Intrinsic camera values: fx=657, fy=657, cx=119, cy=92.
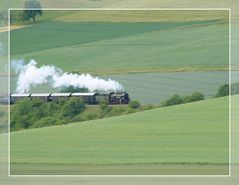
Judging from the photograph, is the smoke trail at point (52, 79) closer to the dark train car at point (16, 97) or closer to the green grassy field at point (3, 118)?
the dark train car at point (16, 97)

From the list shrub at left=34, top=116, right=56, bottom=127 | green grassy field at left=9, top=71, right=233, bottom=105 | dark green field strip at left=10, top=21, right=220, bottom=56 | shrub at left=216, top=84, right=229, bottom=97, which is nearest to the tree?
dark green field strip at left=10, top=21, right=220, bottom=56

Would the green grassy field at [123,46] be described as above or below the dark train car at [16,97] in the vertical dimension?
above

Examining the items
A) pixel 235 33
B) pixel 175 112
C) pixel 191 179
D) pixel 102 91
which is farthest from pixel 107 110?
pixel 235 33

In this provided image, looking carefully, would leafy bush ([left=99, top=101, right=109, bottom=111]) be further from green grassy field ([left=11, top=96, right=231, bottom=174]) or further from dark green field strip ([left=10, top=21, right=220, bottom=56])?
dark green field strip ([left=10, top=21, right=220, bottom=56])

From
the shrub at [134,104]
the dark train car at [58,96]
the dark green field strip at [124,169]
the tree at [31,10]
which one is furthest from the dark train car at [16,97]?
the shrub at [134,104]

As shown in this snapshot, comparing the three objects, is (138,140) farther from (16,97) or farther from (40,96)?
(16,97)

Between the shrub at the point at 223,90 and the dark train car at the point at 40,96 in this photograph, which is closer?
the dark train car at the point at 40,96
